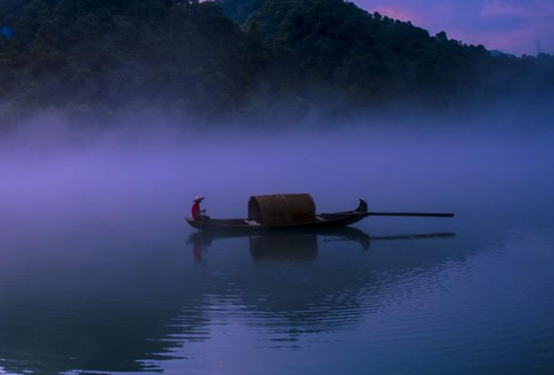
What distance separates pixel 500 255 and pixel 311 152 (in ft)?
176

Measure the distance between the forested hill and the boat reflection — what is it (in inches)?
1442

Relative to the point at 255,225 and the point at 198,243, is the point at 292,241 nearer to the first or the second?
the point at 255,225

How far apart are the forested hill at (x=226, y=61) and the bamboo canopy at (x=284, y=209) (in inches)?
1426

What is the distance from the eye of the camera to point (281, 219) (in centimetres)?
2288

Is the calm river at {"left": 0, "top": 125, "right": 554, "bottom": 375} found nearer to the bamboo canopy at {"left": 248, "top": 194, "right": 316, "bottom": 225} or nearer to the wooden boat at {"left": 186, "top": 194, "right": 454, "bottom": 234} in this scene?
the wooden boat at {"left": 186, "top": 194, "right": 454, "bottom": 234}

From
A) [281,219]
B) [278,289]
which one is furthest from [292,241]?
[278,289]

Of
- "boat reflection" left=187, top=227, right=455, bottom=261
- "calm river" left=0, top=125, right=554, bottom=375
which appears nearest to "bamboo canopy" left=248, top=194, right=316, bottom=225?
"boat reflection" left=187, top=227, right=455, bottom=261

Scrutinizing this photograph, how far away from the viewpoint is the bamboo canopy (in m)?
22.8

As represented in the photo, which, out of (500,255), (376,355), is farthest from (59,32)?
(376,355)

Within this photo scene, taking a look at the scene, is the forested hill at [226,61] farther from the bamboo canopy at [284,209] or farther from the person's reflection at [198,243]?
the bamboo canopy at [284,209]

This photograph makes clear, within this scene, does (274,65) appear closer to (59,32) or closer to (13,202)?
(59,32)

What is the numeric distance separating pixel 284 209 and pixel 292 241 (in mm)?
1671

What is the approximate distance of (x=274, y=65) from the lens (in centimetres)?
7725

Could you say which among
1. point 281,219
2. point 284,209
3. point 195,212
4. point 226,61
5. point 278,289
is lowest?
point 278,289
